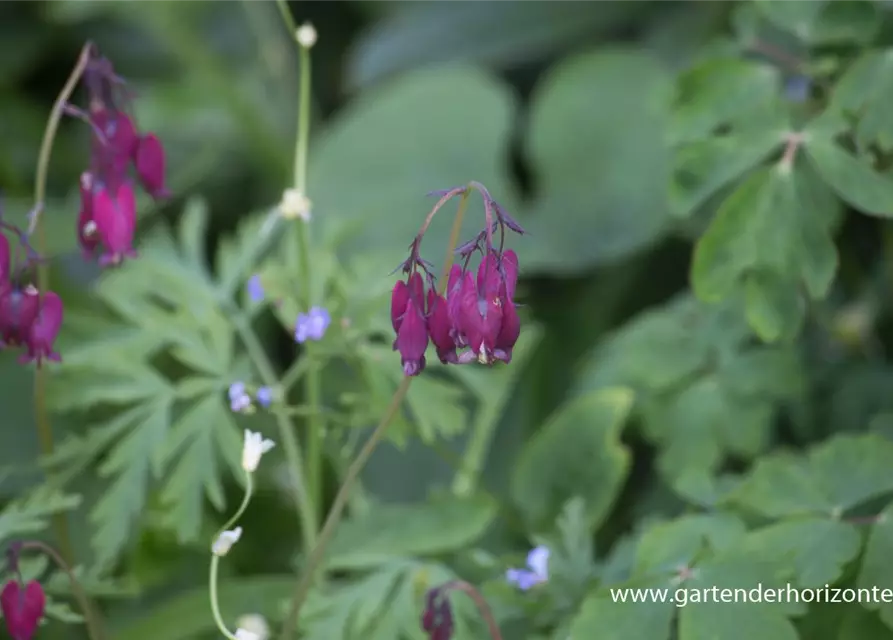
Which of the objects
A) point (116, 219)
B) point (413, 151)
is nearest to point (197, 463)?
point (116, 219)

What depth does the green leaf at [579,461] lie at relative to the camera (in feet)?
4.51

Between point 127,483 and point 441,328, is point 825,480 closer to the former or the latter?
point 441,328

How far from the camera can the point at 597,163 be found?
2123 mm

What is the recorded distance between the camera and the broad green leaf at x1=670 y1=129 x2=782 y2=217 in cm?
119

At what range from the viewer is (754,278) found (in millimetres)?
1196

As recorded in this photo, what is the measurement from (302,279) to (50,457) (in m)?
0.36

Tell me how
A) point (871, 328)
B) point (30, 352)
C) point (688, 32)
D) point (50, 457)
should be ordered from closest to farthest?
1. point (30, 352)
2. point (50, 457)
3. point (871, 328)
4. point (688, 32)

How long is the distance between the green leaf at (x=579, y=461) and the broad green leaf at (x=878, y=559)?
406mm

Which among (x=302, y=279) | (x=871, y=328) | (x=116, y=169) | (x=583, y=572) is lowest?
(x=871, y=328)

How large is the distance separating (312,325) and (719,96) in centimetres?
61

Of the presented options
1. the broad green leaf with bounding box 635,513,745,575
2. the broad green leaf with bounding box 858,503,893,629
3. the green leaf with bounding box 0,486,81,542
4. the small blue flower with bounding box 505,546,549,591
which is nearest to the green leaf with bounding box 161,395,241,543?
the green leaf with bounding box 0,486,81,542

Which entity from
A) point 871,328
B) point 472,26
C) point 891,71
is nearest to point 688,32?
point 472,26

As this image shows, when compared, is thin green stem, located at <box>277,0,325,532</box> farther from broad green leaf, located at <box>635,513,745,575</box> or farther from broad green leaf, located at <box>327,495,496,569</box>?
broad green leaf, located at <box>635,513,745,575</box>

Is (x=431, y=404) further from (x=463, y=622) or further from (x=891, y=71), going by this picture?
(x=891, y=71)
